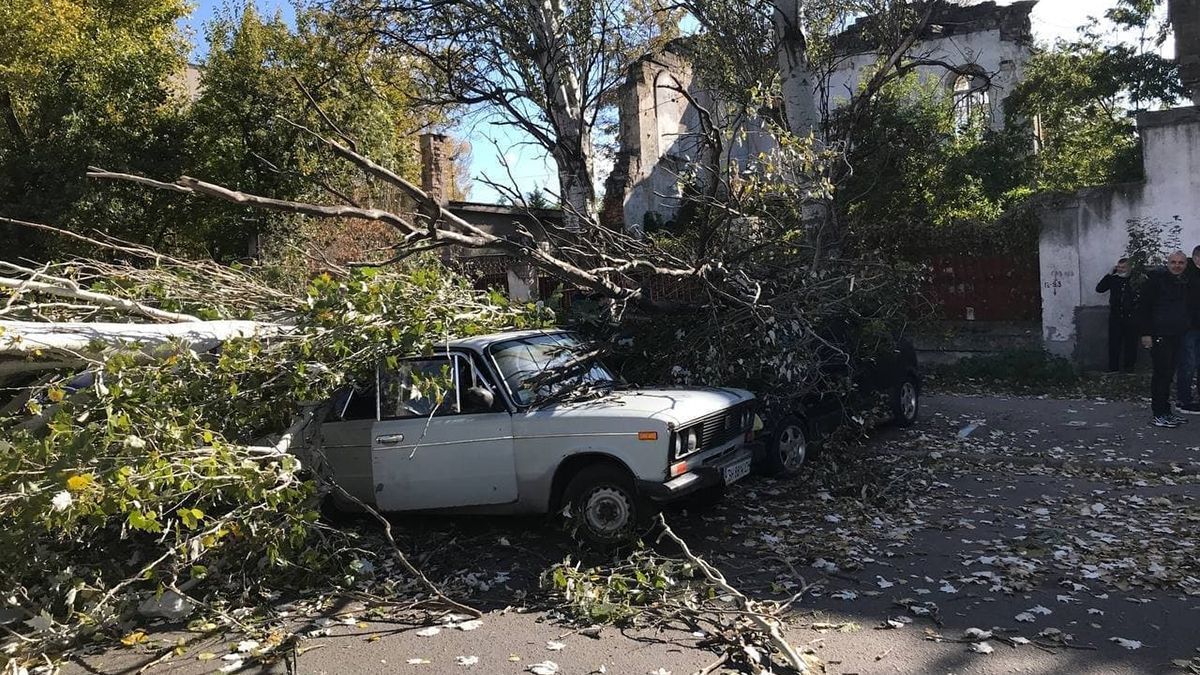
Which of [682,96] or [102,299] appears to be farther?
[682,96]

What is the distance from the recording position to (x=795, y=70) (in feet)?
36.9

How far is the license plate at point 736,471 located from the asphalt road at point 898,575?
1.36ft

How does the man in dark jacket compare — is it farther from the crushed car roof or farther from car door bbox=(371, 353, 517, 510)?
car door bbox=(371, 353, 517, 510)

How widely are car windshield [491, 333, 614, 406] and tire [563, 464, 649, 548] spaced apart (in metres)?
0.68

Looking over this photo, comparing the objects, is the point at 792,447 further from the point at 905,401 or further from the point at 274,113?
the point at 274,113

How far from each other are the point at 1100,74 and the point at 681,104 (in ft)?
44.8

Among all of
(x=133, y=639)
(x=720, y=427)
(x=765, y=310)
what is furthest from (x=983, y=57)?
(x=133, y=639)

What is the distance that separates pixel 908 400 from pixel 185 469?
7.43 metres

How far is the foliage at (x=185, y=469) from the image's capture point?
457cm

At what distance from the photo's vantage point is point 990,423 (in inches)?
379

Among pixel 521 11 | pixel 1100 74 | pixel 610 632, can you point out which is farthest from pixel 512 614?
pixel 1100 74

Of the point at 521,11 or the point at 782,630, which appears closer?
the point at 782,630

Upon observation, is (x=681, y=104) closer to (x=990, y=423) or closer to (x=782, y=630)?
(x=990, y=423)

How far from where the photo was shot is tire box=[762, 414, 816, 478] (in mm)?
7082
